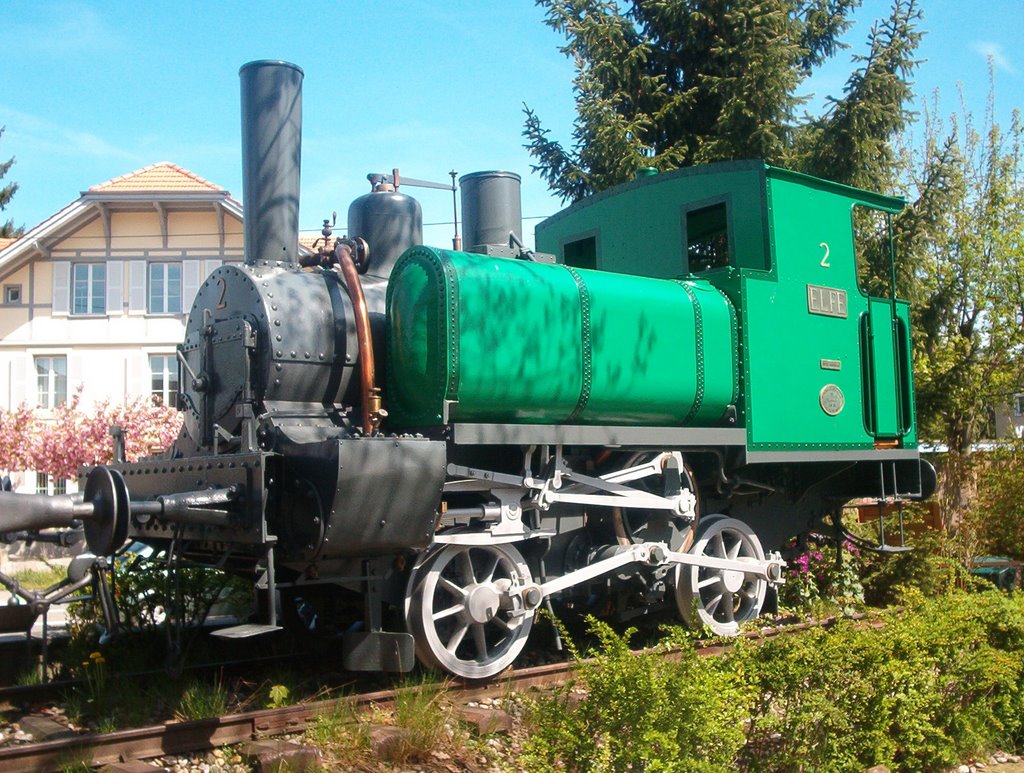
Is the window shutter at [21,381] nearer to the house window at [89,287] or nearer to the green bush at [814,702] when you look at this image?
the house window at [89,287]

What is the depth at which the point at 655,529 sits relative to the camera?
24.1ft

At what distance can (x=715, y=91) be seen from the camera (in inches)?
546

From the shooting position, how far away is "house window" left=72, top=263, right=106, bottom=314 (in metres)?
28.0

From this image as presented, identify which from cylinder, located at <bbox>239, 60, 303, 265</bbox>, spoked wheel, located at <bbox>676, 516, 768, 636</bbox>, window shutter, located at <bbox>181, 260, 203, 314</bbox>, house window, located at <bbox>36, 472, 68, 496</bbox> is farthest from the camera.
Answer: window shutter, located at <bbox>181, 260, 203, 314</bbox>

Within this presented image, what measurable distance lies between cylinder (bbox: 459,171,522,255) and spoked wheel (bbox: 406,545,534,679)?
251 centimetres

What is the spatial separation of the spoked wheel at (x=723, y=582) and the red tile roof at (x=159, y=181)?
73.6 ft

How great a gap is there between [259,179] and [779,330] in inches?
155

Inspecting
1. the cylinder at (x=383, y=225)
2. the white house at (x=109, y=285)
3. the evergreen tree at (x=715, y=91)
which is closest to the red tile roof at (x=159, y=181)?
the white house at (x=109, y=285)

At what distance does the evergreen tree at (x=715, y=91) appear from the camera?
13547mm

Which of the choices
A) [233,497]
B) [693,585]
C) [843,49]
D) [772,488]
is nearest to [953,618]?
[693,585]

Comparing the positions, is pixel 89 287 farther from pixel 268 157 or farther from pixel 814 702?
pixel 814 702

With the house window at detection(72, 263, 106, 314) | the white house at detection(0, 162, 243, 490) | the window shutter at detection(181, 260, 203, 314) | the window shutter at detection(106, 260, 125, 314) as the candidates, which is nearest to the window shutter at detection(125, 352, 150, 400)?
the white house at detection(0, 162, 243, 490)

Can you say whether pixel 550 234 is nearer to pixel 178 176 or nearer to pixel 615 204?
pixel 615 204

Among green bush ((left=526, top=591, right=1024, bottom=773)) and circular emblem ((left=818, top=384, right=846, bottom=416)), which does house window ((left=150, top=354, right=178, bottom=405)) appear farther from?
green bush ((left=526, top=591, right=1024, bottom=773))
